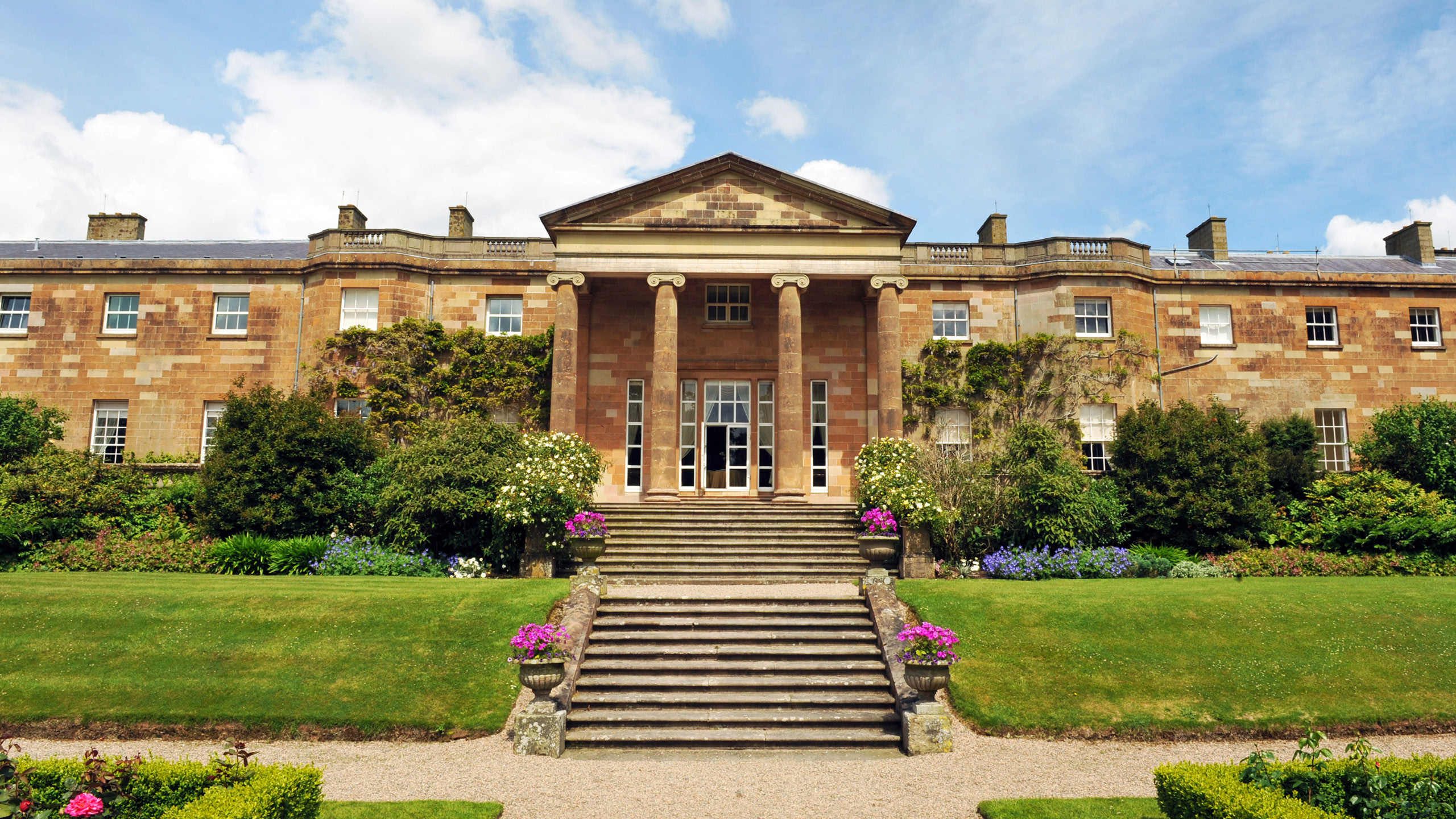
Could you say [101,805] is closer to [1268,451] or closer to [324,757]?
[324,757]

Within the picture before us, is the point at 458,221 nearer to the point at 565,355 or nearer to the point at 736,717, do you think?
the point at 565,355

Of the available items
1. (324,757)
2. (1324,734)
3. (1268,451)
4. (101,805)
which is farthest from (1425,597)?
(101,805)

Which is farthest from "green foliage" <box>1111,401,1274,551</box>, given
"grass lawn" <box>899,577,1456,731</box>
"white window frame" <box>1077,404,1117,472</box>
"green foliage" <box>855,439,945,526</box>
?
"green foliage" <box>855,439,945,526</box>

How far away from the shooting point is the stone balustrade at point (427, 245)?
23.5 metres

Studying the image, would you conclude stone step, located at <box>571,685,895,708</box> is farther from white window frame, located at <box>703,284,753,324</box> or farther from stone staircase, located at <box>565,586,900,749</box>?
white window frame, located at <box>703,284,753,324</box>

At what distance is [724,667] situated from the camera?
1109 cm

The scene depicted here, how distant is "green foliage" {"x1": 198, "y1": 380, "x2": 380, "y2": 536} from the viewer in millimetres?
17266

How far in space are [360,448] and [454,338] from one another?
5.05m

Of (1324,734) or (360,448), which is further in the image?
(360,448)

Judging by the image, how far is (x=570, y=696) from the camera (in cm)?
1034

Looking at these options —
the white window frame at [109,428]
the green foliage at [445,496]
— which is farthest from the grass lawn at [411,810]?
the white window frame at [109,428]

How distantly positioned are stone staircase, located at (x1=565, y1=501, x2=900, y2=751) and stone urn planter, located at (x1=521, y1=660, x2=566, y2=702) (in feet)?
2.25

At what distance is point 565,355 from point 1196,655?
14407mm

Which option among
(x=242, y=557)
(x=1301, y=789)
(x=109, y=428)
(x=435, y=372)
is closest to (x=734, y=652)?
(x=1301, y=789)
